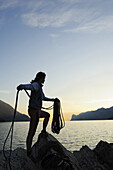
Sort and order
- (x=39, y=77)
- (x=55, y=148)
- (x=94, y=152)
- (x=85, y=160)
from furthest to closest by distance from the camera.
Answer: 1. (x=94, y=152)
2. (x=85, y=160)
3. (x=55, y=148)
4. (x=39, y=77)

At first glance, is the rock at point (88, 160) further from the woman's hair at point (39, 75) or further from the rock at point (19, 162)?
the woman's hair at point (39, 75)

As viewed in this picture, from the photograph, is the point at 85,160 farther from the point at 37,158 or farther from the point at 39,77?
the point at 39,77

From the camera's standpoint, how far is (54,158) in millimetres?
6457

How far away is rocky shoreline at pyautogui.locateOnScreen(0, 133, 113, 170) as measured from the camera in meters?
6.32

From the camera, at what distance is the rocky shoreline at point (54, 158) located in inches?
249

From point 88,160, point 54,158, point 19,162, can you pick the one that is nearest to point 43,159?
point 54,158

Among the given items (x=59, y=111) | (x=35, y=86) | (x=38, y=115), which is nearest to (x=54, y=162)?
(x=38, y=115)

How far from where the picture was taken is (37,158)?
738 cm

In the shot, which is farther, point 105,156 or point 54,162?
point 105,156

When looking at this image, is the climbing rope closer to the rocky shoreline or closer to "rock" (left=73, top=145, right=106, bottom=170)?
the rocky shoreline

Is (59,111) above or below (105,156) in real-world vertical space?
above

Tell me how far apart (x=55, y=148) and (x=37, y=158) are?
92cm

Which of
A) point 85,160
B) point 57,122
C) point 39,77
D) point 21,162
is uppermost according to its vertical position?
point 39,77

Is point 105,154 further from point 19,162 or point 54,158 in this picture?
point 19,162
